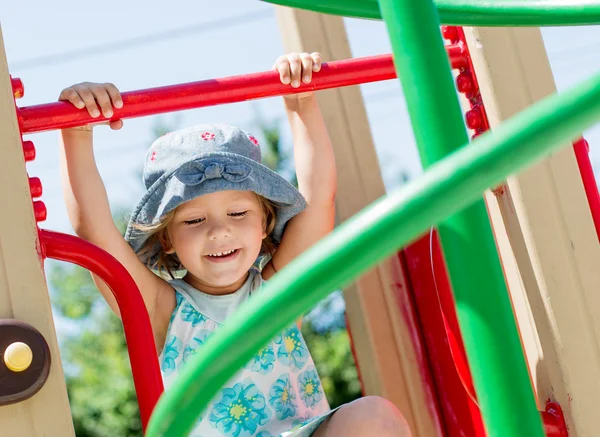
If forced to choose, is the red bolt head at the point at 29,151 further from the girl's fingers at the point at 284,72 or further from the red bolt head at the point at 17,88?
the girl's fingers at the point at 284,72

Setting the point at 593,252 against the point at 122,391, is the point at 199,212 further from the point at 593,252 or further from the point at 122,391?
the point at 122,391

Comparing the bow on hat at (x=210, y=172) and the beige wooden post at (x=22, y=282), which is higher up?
the bow on hat at (x=210, y=172)

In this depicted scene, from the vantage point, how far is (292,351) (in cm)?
167

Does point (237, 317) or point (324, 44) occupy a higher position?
point (324, 44)

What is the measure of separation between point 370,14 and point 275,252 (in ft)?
2.50

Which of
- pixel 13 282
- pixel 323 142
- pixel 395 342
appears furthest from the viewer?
pixel 395 342

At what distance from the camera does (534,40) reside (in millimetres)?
1448

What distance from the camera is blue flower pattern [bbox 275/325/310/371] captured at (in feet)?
5.43

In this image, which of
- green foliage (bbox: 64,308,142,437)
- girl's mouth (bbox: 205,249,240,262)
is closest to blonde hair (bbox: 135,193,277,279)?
girl's mouth (bbox: 205,249,240,262)

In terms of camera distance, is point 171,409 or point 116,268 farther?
point 116,268

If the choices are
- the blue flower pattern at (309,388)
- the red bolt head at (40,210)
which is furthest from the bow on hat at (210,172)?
the red bolt head at (40,210)

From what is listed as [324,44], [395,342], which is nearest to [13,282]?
[395,342]

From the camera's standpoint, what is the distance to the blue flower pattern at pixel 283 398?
1585 millimetres

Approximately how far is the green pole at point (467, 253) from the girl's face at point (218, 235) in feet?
3.02
